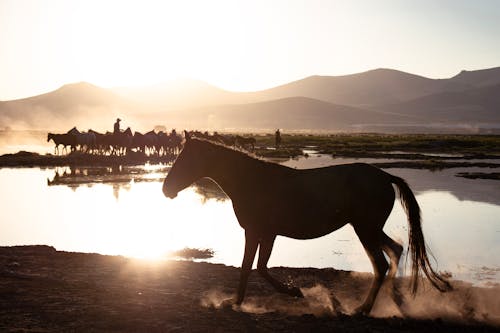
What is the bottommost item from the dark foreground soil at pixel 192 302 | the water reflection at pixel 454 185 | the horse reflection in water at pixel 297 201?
the water reflection at pixel 454 185

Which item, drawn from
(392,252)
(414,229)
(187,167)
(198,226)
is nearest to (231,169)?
(187,167)

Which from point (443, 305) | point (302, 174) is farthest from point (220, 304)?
point (443, 305)

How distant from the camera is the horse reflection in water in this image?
27.3 ft

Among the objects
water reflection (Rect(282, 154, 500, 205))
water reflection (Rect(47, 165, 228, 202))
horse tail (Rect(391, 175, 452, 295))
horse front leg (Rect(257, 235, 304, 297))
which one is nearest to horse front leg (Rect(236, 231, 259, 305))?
horse front leg (Rect(257, 235, 304, 297))

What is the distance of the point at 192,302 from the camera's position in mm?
8430

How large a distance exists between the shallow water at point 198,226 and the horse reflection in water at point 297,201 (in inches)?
28.9

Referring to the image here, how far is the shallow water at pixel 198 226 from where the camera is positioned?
1210 cm

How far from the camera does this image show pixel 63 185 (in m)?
25.8

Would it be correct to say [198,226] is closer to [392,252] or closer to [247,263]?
[247,263]

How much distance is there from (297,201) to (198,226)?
7898mm

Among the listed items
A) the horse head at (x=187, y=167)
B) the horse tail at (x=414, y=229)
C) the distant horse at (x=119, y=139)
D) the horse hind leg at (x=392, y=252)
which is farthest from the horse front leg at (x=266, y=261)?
the distant horse at (x=119, y=139)

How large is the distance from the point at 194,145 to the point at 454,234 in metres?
8.35

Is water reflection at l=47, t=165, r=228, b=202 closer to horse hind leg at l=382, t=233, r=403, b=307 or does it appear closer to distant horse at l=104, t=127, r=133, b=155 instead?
distant horse at l=104, t=127, r=133, b=155

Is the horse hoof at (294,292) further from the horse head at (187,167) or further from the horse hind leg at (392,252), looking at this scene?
the horse head at (187,167)
